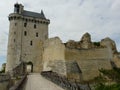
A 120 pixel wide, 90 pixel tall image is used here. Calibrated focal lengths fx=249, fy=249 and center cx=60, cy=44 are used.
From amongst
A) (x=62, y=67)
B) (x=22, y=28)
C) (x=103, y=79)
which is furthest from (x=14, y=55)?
(x=103, y=79)

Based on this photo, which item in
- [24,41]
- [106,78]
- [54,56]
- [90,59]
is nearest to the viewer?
[106,78]

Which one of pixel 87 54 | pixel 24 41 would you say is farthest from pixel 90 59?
pixel 24 41

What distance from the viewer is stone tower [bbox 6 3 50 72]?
1709 inches

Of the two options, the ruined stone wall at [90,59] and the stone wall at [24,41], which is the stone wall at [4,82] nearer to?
the ruined stone wall at [90,59]

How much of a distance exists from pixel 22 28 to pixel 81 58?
A: 579 inches

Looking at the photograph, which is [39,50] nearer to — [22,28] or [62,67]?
[22,28]

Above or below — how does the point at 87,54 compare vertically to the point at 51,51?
below

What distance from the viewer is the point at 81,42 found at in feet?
123

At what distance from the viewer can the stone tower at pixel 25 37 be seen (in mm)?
43406

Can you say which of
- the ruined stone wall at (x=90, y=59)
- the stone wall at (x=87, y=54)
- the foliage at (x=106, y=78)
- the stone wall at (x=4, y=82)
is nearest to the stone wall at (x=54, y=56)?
the stone wall at (x=87, y=54)

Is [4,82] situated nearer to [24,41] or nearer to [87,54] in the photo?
[87,54]

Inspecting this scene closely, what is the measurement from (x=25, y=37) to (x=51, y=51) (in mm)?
8467

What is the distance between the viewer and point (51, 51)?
3862 centimetres

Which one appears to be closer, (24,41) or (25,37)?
(24,41)
